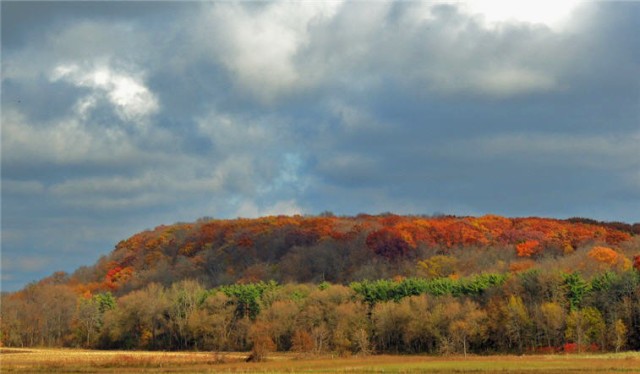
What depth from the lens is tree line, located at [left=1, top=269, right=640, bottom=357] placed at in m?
125

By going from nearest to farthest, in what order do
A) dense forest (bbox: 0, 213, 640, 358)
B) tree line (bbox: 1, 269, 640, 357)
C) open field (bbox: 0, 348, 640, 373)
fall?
open field (bbox: 0, 348, 640, 373), tree line (bbox: 1, 269, 640, 357), dense forest (bbox: 0, 213, 640, 358)

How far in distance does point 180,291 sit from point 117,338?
15.9 meters

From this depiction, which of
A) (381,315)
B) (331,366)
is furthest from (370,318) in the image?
(331,366)

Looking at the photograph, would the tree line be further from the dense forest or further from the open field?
the open field

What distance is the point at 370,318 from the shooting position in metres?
146

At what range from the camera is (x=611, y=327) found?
120938 mm

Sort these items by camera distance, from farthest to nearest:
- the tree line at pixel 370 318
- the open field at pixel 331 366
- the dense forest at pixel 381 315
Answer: the dense forest at pixel 381 315 → the tree line at pixel 370 318 → the open field at pixel 331 366

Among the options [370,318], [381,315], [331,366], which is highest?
[381,315]

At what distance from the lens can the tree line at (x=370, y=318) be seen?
124812 millimetres

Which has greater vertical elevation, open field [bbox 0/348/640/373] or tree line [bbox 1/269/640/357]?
tree line [bbox 1/269/640/357]

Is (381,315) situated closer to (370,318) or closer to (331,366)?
(370,318)

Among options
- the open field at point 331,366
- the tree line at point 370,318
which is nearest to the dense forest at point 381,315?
the tree line at point 370,318

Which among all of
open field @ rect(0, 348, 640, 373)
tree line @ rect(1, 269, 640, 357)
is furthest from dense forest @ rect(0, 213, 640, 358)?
open field @ rect(0, 348, 640, 373)

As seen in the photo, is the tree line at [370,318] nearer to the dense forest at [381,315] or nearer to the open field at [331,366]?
the dense forest at [381,315]
